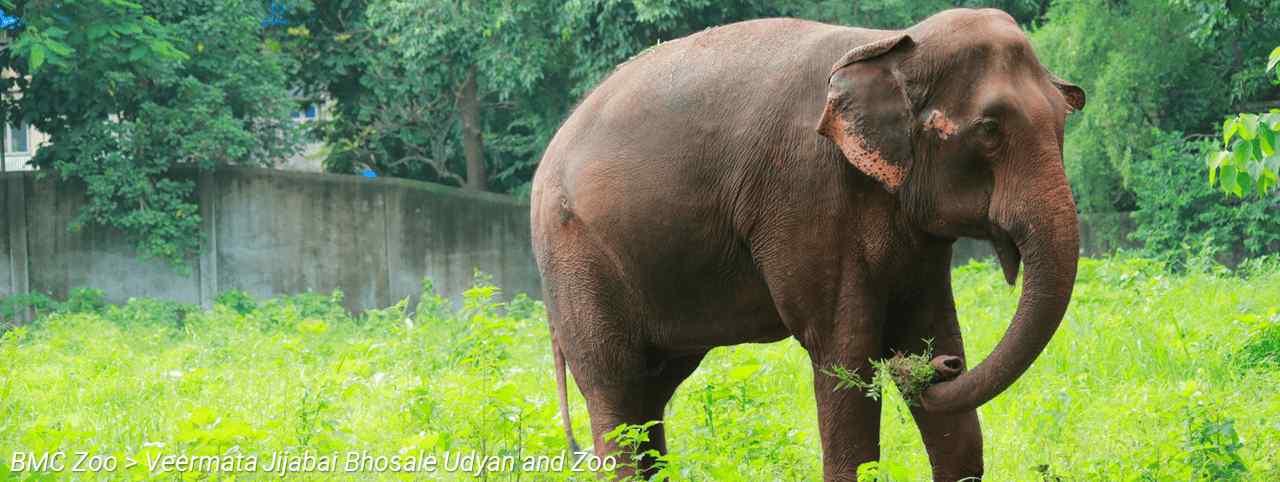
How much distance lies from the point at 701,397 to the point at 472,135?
13.4 metres

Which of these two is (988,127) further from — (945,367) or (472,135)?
(472,135)

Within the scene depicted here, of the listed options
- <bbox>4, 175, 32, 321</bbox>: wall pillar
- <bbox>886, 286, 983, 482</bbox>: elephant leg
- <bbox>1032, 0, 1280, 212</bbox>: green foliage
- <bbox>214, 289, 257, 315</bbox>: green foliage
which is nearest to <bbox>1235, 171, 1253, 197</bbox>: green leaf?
<bbox>886, 286, 983, 482</bbox>: elephant leg

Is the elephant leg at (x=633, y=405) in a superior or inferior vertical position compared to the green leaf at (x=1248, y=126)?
inferior

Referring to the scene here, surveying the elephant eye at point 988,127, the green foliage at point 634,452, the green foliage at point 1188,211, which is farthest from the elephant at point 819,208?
the green foliage at point 1188,211

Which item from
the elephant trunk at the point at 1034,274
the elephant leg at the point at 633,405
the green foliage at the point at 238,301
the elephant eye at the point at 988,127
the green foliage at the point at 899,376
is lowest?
the green foliage at the point at 238,301

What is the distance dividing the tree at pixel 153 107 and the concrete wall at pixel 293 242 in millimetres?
338

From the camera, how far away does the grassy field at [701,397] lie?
17.8 feet

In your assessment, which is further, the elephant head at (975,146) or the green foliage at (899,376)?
the green foliage at (899,376)

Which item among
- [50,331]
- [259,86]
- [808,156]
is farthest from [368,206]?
[808,156]

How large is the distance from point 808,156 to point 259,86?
14252mm

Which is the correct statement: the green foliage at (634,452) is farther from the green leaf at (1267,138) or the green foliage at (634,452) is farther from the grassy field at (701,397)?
the green leaf at (1267,138)

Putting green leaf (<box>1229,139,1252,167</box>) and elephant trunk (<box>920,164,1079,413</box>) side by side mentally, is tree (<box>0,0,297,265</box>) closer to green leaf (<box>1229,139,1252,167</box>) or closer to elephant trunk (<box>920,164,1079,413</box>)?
green leaf (<box>1229,139,1252,167</box>)

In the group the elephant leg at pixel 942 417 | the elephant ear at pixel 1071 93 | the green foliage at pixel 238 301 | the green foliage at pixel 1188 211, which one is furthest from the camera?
the green foliage at pixel 238 301

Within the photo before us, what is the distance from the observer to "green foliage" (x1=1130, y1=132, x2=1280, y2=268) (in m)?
15.9
